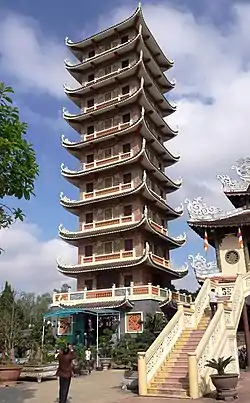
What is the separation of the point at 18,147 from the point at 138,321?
20862mm

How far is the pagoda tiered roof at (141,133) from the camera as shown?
32.4m

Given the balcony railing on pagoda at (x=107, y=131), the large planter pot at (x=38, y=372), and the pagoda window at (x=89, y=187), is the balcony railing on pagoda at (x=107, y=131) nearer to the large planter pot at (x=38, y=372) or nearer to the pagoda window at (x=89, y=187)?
the pagoda window at (x=89, y=187)

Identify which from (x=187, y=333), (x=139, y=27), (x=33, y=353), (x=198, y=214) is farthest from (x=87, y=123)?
(x=187, y=333)

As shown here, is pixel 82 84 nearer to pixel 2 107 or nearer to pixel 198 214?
pixel 198 214

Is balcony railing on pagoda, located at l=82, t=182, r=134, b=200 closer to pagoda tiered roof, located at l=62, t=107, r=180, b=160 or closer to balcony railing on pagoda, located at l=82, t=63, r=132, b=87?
pagoda tiered roof, located at l=62, t=107, r=180, b=160

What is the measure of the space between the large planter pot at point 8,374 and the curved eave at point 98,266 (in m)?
13.7

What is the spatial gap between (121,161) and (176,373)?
21203 millimetres

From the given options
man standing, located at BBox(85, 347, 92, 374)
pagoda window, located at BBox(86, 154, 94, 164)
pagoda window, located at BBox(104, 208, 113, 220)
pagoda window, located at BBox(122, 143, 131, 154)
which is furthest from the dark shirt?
pagoda window, located at BBox(86, 154, 94, 164)

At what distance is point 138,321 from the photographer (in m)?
26.6

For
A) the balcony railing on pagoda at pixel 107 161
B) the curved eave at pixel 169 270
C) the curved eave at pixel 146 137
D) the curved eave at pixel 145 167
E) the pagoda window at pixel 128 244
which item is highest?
the curved eave at pixel 146 137

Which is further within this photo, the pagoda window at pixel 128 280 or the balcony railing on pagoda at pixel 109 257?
the balcony railing on pagoda at pixel 109 257

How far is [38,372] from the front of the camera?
17.2 meters

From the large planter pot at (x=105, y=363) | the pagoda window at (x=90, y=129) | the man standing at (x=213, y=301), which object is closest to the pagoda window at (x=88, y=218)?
the pagoda window at (x=90, y=129)

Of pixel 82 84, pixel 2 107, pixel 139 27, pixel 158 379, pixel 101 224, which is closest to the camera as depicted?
pixel 2 107
